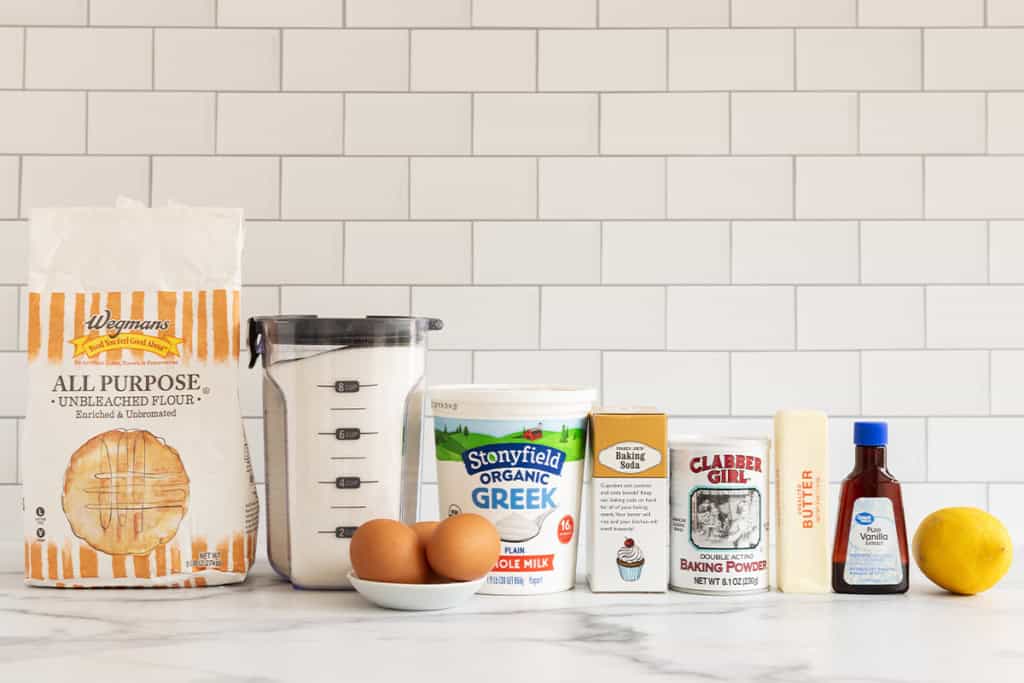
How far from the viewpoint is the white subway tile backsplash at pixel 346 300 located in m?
1.33

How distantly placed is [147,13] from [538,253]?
2.04 ft

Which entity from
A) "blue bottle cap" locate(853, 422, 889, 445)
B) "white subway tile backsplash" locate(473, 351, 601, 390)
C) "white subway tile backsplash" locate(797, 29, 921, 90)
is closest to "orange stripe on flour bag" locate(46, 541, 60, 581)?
"white subway tile backsplash" locate(473, 351, 601, 390)

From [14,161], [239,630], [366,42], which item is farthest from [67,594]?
[366,42]

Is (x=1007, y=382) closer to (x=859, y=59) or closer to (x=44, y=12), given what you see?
A: (x=859, y=59)

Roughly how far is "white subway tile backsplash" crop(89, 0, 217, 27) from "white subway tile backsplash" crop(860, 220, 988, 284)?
0.94 m

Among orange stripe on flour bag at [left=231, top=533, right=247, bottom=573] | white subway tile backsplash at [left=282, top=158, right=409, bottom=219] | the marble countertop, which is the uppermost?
white subway tile backsplash at [left=282, top=158, right=409, bottom=219]

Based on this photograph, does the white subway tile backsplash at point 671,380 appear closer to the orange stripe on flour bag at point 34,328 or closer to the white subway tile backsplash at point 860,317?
the white subway tile backsplash at point 860,317

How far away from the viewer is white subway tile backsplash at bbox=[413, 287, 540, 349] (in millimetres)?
1336

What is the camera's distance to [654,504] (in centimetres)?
103

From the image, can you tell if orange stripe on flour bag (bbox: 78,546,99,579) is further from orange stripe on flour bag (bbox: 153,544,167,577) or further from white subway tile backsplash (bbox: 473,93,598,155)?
white subway tile backsplash (bbox: 473,93,598,155)

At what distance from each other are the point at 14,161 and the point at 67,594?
62 centimetres

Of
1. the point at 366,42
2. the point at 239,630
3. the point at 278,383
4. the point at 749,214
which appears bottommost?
the point at 239,630

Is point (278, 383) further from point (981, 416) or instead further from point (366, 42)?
point (981, 416)

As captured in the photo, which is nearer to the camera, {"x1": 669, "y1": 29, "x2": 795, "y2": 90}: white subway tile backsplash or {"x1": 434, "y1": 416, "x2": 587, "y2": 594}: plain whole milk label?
{"x1": 434, "y1": 416, "x2": 587, "y2": 594}: plain whole milk label
